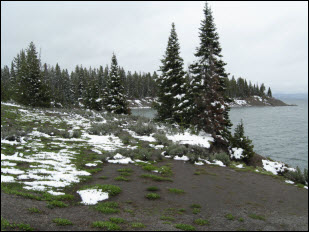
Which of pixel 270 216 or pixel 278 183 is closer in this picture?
pixel 270 216

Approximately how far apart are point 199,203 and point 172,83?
20396 mm

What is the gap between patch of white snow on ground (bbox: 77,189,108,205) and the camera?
686 cm

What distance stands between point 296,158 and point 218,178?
1570cm

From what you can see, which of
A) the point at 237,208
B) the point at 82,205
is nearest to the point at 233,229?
the point at 237,208

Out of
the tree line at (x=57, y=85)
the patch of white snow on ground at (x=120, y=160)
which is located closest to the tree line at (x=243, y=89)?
the tree line at (x=57, y=85)

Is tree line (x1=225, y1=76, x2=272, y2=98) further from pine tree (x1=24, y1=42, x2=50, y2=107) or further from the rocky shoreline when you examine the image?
pine tree (x1=24, y1=42, x2=50, y2=107)

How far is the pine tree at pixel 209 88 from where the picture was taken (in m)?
19.8

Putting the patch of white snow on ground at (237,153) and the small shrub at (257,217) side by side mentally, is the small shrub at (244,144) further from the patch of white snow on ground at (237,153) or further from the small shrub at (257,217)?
the small shrub at (257,217)

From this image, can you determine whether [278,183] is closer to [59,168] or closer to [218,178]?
[218,178]

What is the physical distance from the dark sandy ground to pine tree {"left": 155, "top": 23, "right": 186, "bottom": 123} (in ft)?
50.3

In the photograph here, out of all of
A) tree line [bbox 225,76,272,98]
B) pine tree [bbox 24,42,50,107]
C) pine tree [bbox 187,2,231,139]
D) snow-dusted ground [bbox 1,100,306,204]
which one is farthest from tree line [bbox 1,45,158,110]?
tree line [bbox 225,76,272,98]

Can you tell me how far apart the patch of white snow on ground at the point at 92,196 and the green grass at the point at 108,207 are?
350 millimetres

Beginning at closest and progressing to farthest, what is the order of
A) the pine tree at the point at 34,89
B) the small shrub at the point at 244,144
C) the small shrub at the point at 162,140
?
the small shrub at the point at 162,140, the small shrub at the point at 244,144, the pine tree at the point at 34,89

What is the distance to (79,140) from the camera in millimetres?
16172
